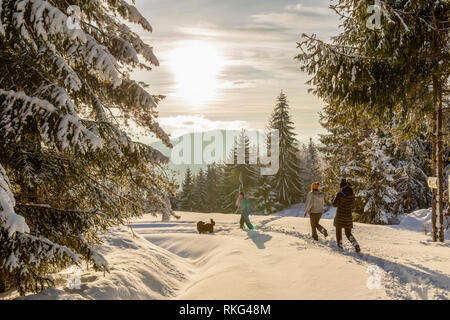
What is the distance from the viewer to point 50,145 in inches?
147

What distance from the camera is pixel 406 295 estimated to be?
468cm

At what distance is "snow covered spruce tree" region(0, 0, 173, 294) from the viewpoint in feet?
Result: 11.8

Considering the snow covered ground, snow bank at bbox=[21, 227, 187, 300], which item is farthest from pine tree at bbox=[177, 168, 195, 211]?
snow bank at bbox=[21, 227, 187, 300]

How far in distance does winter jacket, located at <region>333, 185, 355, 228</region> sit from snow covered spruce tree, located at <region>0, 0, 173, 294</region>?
18.9 ft

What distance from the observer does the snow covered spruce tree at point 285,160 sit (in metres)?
41.7

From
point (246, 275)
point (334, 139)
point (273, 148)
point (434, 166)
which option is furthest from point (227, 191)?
point (246, 275)

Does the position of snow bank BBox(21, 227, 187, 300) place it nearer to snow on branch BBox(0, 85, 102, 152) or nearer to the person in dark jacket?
snow on branch BBox(0, 85, 102, 152)

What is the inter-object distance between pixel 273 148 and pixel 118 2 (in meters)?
37.1

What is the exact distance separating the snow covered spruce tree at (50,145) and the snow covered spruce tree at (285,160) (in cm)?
3706

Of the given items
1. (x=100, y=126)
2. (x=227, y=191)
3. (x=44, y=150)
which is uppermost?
(x=100, y=126)

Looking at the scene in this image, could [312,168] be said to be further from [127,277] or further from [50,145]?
[50,145]
